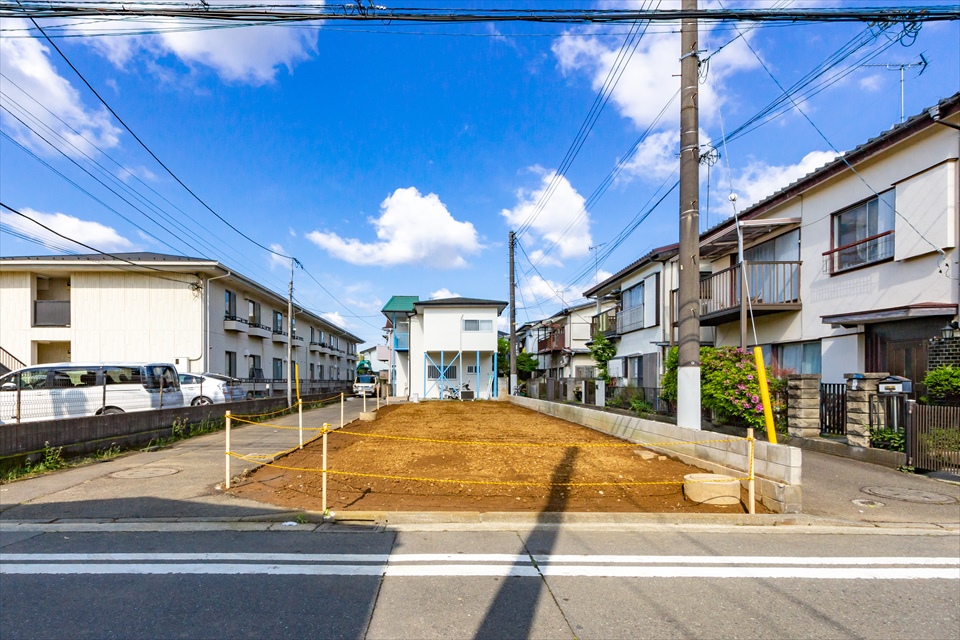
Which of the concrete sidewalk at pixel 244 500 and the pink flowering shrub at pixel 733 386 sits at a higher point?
the pink flowering shrub at pixel 733 386

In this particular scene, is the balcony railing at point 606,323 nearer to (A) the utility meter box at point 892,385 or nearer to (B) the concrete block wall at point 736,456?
(B) the concrete block wall at point 736,456

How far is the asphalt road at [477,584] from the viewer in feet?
11.8

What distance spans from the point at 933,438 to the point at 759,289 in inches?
330

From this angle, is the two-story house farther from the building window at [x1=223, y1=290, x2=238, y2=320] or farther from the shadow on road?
the building window at [x1=223, y1=290, x2=238, y2=320]

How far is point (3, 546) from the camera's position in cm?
534

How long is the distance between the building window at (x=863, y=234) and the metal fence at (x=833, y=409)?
311 centimetres

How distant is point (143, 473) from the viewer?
9047 millimetres

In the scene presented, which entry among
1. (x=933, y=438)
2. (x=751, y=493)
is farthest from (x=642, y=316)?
(x=751, y=493)

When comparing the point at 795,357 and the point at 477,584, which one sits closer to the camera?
the point at 477,584

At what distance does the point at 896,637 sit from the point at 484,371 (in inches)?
1235

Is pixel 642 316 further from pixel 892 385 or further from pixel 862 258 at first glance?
pixel 892 385

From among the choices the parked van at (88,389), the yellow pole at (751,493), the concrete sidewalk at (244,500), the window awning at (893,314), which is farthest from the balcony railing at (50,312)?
the window awning at (893,314)

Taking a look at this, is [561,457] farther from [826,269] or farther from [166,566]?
[826,269]

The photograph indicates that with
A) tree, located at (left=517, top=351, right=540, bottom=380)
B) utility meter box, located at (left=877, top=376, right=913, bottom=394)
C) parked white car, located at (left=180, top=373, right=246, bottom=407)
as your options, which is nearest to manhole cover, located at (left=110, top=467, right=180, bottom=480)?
parked white car, located at (left=180, top=373, right=246, bottom=407)
